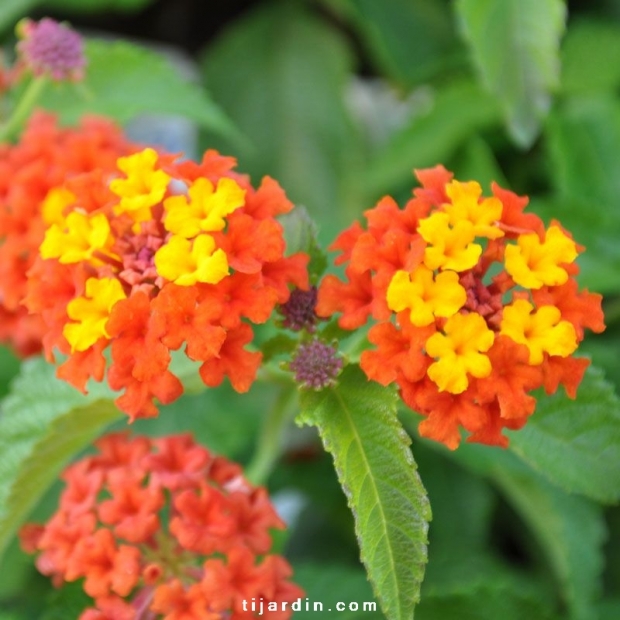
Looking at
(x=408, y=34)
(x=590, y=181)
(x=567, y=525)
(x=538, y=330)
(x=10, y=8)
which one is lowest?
(x=567, y=525)

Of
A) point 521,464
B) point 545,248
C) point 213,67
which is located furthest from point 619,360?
→ point 213,67

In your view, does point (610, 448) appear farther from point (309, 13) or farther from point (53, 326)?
point (309, 13)

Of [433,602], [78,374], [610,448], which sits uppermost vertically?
[78,374]

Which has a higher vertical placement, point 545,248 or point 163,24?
point 545,248

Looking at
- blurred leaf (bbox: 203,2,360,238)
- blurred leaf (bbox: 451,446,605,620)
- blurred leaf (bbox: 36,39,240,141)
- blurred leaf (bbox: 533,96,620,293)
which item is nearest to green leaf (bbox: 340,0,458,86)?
blurred leaf (bbox: 203,2,360,238)

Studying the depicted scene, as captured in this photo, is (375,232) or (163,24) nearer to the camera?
(375,232)

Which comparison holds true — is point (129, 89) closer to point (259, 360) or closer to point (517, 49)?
point (517, 49)

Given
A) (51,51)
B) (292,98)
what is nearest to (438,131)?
(292,98)
